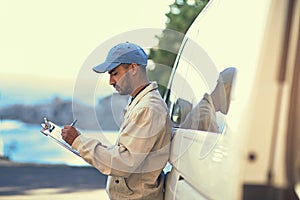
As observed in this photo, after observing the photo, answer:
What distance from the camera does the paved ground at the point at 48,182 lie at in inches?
336

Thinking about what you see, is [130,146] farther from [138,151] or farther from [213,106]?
[213,106]

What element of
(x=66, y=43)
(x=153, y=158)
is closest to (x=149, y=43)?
(x=153, y=158)

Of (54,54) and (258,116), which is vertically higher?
(258,116)

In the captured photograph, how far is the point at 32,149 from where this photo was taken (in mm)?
11672

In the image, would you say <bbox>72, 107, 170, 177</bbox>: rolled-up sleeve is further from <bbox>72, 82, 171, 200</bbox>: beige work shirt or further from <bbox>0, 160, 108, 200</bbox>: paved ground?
<bbox>0, 160, 108, 200</bbox>: paved ground

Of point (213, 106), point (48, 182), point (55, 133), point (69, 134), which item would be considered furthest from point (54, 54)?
point (213, 106)

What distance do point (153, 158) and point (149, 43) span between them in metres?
1.07

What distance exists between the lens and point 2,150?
11484 mm

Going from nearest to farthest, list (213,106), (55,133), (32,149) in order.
A: 1. (213,106)
2. (55,133)
3. (32,149)

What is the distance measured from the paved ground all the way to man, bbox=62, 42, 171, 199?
4729mm

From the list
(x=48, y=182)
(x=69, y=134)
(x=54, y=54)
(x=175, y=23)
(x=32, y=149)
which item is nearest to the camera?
(x=69, y=134)

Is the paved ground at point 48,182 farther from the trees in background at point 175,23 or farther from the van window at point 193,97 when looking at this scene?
the van window at point 193,97

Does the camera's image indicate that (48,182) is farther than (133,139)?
Yes

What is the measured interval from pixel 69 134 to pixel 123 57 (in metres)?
0.53
